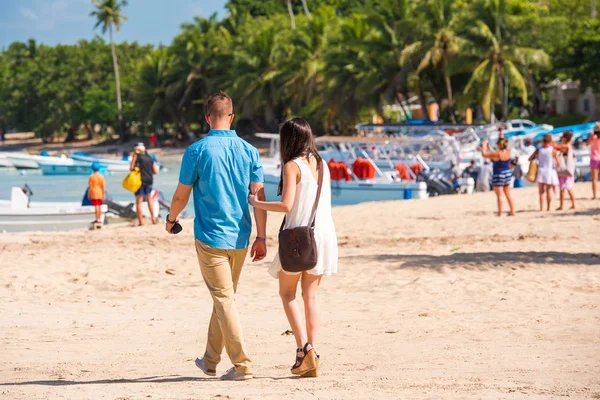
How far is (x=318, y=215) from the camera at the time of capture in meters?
5.35

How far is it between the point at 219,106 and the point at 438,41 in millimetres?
43417

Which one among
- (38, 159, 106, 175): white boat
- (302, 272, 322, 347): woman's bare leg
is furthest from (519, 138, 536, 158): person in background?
(38, 159, 106, 175): white boat

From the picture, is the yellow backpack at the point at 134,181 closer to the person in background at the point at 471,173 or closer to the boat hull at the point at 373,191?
the boat hull at the point at 373,191

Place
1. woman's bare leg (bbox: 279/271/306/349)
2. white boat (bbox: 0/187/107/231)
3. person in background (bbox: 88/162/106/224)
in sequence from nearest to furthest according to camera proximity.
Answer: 1. woman's bare leg (bbox: 279/271/306/349)
2. person in background (bbox: 88/162/106/224)
3. white boat (bbox: 0/187/107/231)

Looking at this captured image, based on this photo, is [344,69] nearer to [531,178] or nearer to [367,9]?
[367,9]

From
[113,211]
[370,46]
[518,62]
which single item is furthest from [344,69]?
[113,211]

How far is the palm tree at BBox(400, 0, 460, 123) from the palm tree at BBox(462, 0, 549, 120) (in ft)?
5.44

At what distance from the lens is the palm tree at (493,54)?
44625 millimetres

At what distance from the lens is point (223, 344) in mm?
5590

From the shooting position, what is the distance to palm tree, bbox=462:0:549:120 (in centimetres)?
4462

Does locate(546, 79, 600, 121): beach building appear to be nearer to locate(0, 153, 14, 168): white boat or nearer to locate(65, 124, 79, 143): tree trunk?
locate(0, 153, 14, 168): white boat

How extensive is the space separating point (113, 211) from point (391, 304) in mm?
12158

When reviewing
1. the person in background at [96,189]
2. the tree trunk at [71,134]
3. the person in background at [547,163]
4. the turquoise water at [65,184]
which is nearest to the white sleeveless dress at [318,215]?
the person in background at [547,163]

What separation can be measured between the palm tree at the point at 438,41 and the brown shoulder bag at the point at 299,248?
140 feet
